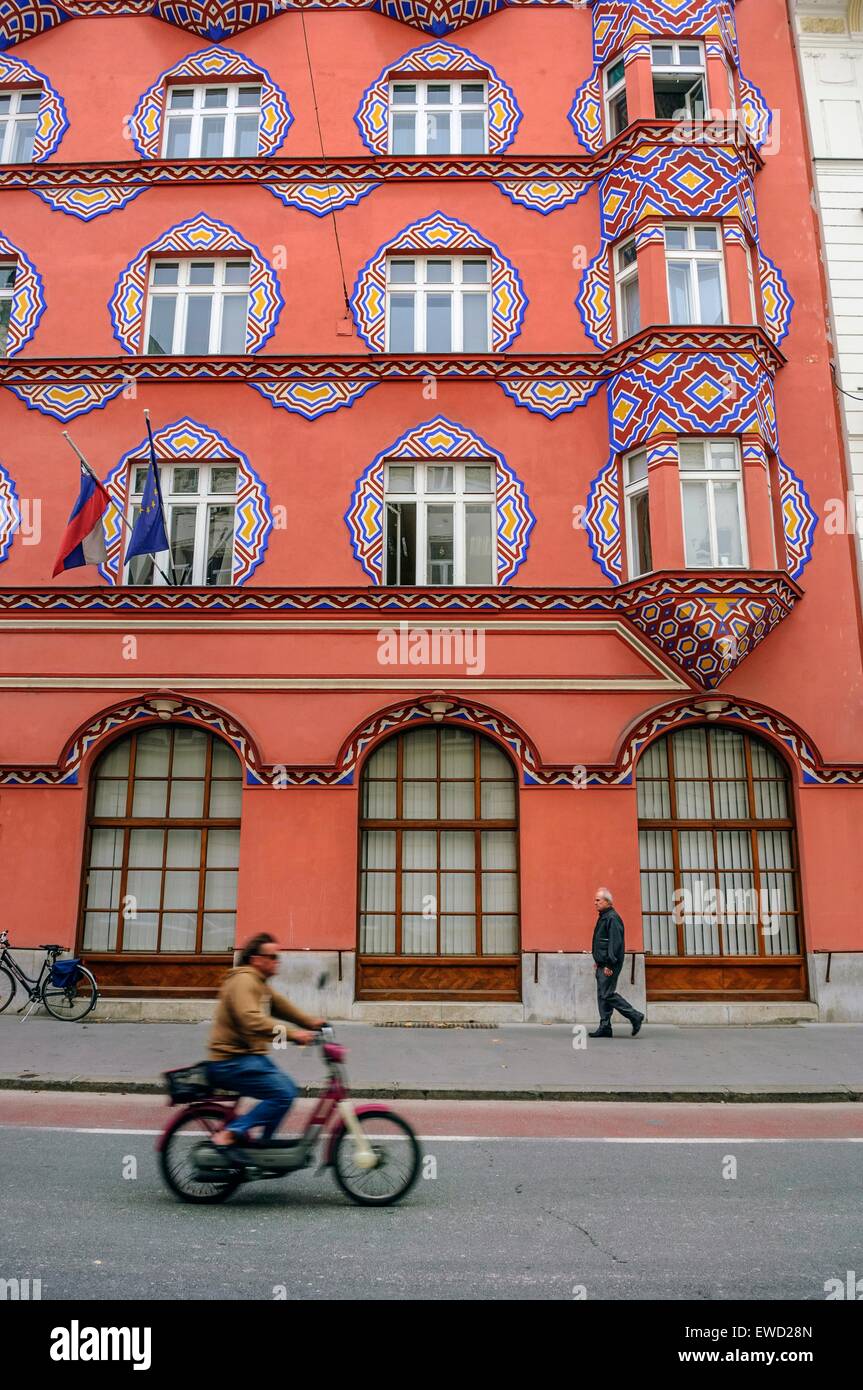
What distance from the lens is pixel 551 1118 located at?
9367 millimetres

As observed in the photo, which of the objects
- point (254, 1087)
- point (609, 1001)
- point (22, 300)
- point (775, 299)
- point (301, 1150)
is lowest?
point (301, 1150)

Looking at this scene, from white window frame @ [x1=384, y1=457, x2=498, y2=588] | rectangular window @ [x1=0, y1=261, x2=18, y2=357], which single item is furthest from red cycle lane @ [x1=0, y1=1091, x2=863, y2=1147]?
rectangular window @ [x1=0, y1=261, x2=18, y2=357]

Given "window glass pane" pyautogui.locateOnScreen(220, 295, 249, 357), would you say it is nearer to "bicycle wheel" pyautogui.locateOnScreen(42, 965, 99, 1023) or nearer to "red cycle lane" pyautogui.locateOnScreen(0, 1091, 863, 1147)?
"bicycle wheel" pyautogui.locateOnScreen(42, 965, 99, 1023)

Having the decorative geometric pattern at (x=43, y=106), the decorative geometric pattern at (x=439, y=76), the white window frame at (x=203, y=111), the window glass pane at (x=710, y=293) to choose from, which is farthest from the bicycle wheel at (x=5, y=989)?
the decorative geometric pattern at (x=439, y=76)

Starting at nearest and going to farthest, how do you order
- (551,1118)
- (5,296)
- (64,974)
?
(551,1118) → (64,974) → (5,296)

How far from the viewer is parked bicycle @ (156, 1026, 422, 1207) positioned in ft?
21.1

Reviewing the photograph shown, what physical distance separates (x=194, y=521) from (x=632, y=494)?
6.79 m

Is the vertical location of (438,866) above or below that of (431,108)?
below

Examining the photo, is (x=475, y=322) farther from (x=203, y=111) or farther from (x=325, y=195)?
(x=203, y=111)

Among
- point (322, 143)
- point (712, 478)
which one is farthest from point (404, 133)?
point (712, 478)

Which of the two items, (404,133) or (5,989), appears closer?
(5,989)

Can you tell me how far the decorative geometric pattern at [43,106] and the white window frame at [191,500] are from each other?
6152 mm

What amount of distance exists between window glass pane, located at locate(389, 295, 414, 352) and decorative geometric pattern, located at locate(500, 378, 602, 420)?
1.82 m

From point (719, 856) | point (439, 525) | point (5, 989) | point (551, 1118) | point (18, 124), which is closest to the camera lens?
point (551, 1118)
